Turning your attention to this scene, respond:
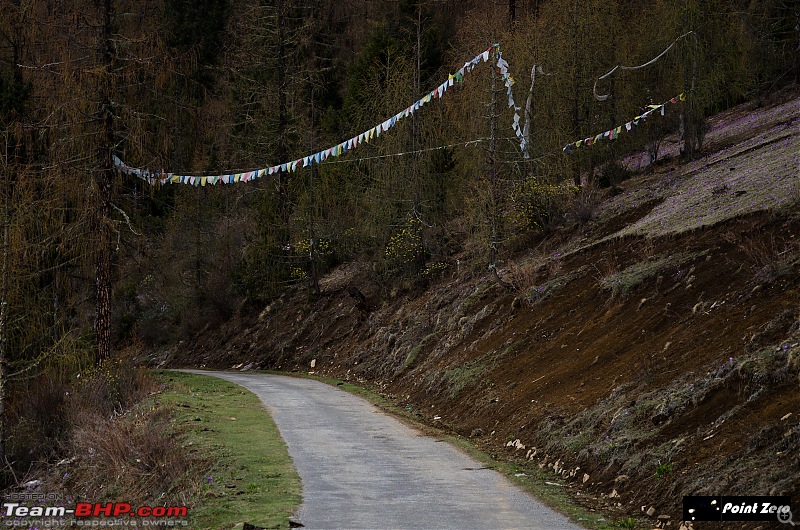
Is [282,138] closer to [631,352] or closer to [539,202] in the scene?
[539,202]

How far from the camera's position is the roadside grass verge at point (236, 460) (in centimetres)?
1004

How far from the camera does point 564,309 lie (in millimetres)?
20656

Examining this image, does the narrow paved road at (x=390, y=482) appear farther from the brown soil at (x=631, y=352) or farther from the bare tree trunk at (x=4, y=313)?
the bare tree trunk at (x=4, y=313)

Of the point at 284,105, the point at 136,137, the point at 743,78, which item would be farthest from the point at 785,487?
the point at 284,105

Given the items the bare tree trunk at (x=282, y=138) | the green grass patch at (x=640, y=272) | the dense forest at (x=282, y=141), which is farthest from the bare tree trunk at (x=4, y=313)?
the bare tree trunk at (x=282, y=138)

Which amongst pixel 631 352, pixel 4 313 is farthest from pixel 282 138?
pixel 631 352

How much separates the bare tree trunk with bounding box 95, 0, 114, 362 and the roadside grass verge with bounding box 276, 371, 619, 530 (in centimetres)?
790

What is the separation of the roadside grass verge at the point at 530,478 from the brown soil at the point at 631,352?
0.34 meters

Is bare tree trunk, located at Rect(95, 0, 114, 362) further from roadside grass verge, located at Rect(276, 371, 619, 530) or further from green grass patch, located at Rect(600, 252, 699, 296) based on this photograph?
green grass patch, located at Rect(600, 252, 699, 296)

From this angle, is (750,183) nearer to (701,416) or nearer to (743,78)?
(701,416)

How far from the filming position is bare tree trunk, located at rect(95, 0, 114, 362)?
71.2 feet

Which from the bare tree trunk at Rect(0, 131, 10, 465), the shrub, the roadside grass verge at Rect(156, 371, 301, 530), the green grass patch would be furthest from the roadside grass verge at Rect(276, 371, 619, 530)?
the shrub

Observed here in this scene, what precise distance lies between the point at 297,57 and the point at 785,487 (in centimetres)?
4063

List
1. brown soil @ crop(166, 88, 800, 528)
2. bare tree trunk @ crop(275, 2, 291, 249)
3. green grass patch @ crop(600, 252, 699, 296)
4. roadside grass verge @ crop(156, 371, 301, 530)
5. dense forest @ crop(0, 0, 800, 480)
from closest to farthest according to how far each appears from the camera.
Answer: roadside grass verge @ crop(156, 371, 301, 530) < brown soil @ crop(166, 88, 800, 528) < green grass patch @ crop(600, 252, 699, 296) < dense forest @ crop(0, 0, 800, 480) < bare tree trunk @ crop(275, 2, 291, 249)
